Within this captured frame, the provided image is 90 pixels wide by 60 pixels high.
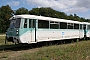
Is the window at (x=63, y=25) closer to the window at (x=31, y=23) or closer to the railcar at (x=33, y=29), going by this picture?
the railcar at (x=33, y=29)

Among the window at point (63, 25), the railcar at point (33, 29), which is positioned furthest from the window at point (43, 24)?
the window at point (63, 25)

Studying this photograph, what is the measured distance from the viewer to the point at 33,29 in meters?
15.6

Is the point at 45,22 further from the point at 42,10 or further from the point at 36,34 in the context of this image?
the point at 42,10

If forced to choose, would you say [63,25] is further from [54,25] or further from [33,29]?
[33,29]

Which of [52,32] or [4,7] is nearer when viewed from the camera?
[52,32]

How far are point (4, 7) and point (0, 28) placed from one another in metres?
14.6

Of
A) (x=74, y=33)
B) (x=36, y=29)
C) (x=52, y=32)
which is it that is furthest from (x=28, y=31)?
(x=74, y=33)

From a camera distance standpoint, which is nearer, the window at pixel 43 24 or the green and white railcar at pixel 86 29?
the window at pixel 43 24

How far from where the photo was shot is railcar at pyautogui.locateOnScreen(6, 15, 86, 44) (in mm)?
14812

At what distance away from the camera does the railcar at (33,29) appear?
48.6ft

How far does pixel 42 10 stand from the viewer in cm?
8662

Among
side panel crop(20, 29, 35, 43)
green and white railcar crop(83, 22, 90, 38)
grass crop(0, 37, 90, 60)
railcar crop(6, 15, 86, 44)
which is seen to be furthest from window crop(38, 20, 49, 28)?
green and white railcar crop(83, 22, 90, 38)

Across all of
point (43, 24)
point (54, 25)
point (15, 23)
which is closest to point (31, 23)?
point (15, 23)

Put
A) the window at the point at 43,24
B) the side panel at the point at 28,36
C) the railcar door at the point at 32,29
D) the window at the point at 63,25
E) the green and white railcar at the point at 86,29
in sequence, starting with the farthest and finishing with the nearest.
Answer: the green and white railcar at the point at 86,29 → the window at the point at 63,25 → the window at the point at 43,24 → the railcar door at the point at 32,29 → the side panel at the point at 28,36
